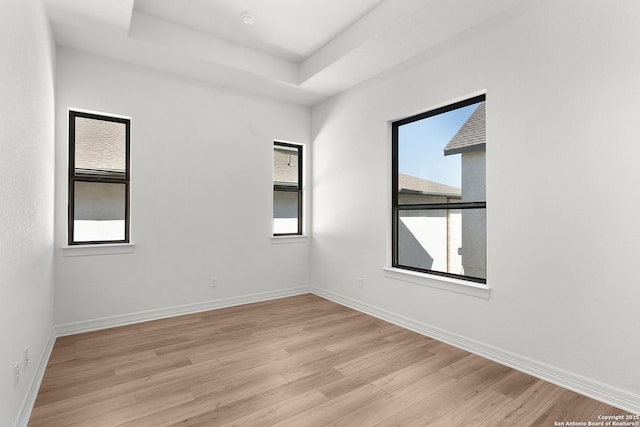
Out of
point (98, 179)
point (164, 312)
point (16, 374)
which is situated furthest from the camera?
point (164, 312)

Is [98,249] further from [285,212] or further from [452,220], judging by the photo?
[452,220]

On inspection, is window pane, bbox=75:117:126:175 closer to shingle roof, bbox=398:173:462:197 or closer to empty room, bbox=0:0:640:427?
empty room, bbox=0:0:640:427

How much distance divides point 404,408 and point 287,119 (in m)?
3.86

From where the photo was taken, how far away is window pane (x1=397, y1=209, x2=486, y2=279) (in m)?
3.02

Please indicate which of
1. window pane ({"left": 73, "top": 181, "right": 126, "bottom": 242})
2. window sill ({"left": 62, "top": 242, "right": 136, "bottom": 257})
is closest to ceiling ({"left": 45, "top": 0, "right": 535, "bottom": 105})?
window pane ({"left": 73, "top": 181, "right": 126, "bottom": 242})

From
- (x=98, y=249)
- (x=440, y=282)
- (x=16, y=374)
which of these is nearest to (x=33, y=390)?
(x=16, y=374)

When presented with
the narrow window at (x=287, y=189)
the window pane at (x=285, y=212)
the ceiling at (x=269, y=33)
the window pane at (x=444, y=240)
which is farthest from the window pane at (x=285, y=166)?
the window pane at (x=444, y=240)

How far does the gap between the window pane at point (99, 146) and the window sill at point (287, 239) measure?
202 centimetres

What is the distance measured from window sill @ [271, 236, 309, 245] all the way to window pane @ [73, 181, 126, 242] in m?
1.83

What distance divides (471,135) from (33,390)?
3879 millimetres

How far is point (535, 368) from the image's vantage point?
2.48 m

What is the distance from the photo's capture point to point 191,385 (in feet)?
7.63

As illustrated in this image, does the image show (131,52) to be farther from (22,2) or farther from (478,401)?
(478,401)

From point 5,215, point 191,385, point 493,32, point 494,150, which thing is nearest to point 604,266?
point 494,150
